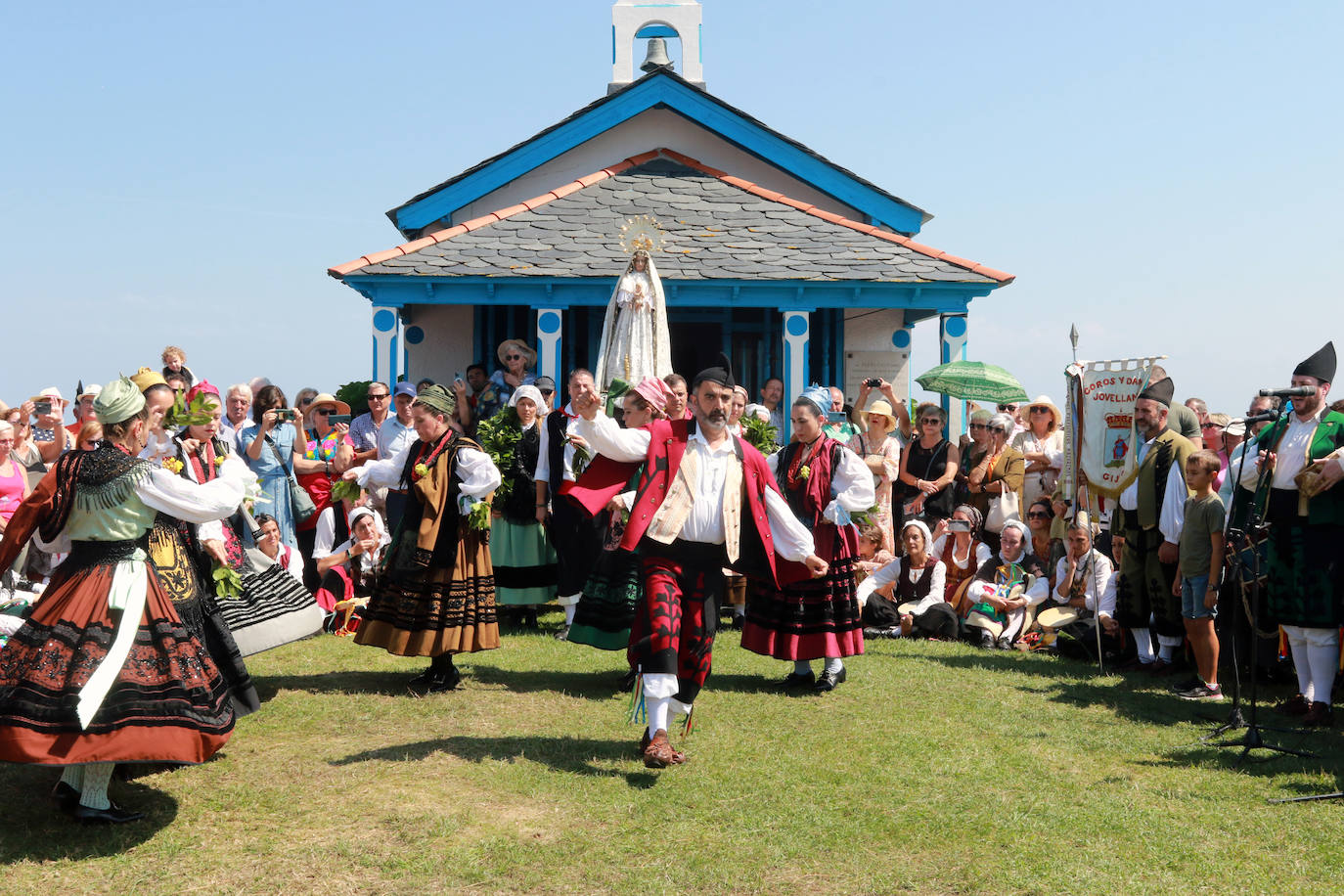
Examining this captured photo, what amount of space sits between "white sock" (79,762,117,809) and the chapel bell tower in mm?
15997

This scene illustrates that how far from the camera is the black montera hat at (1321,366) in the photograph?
22.5 ft

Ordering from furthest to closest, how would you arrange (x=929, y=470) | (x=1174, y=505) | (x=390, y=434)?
(x=929, y=470) < (x=390, y=434) < (x=1174, y=505)

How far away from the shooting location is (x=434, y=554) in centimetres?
727

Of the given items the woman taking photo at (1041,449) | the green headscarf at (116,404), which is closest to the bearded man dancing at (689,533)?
the green headscarf at (116,404)

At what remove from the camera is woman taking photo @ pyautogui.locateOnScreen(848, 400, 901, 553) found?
10.4 metres

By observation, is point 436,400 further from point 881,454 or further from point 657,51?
point 657,51

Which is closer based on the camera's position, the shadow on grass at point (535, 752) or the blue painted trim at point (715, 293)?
the shadow on grass at point (535, 752)

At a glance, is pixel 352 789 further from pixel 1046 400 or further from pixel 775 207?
pixel 775 207

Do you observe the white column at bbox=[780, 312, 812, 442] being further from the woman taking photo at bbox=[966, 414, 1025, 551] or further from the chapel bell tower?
the chapel bell tower

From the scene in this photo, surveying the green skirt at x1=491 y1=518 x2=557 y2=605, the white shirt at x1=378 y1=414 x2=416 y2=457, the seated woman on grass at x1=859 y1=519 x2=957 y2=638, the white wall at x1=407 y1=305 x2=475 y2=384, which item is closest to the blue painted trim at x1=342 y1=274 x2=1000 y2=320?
the white wall at x1=407 y1=305 x2=475 y2=384

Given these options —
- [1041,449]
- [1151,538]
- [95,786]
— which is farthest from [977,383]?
[95,786]

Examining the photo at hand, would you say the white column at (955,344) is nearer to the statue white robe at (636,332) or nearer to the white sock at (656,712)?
the statue white robe at (636,332)

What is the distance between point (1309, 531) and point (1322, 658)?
777 mm

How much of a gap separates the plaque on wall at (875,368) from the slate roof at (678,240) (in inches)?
64.3
